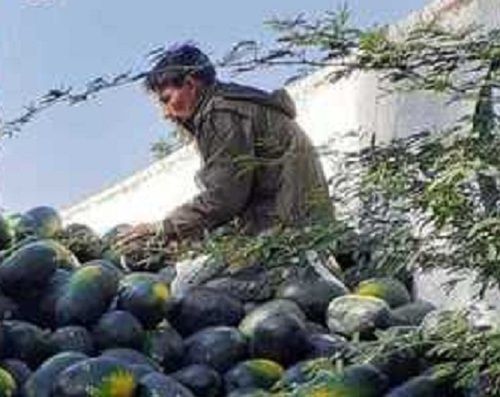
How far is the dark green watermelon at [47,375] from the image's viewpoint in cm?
300

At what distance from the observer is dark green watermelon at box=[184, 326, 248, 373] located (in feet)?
10.5

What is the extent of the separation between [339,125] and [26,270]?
2.26 meters

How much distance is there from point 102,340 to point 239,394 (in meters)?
0.41

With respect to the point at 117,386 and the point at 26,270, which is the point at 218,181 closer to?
the point at 26,270

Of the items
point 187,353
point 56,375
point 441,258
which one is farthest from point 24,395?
point 441,258

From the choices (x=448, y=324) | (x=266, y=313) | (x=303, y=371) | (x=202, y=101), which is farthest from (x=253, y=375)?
(x=202, y=101)

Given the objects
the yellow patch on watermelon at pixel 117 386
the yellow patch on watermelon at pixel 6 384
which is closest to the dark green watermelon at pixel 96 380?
the yellow patch on watermelon at pixel 117 386

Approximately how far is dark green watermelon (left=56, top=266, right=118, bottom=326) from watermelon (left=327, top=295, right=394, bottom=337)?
0.52 metres

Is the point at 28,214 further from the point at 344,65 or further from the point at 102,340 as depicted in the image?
the point at 344,65

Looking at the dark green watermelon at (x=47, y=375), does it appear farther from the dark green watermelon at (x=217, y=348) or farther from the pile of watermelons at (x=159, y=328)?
the dark green watermelon at (x=217, y=348)

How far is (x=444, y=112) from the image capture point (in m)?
4.24

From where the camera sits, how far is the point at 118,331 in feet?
10.6

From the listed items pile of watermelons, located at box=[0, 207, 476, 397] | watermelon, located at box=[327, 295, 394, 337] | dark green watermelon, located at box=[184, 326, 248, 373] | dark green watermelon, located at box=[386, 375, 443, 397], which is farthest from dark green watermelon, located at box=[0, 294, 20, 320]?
dark green watermelon, located at box=[386, 375, 443, 397]

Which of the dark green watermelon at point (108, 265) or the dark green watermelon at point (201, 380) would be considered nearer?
the dark green watermelon at point (201, 380)
